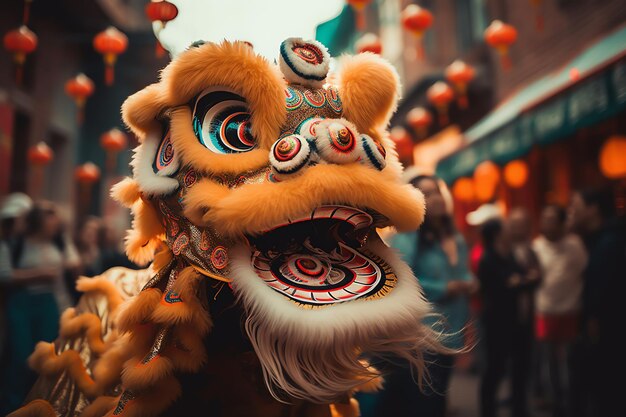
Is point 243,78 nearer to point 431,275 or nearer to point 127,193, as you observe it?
point 127,193

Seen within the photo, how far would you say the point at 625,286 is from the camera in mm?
3496

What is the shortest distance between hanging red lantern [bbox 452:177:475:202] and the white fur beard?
7.60 m

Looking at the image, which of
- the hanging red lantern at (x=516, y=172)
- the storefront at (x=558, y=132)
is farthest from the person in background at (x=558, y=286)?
the hanging red lantern at (x=516, y=172)

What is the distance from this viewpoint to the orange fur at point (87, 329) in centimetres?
203

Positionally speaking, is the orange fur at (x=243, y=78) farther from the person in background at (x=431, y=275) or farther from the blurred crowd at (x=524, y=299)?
the person in background at (x=431, y=275)

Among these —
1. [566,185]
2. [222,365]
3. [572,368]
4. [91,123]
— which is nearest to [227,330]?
[222,365]

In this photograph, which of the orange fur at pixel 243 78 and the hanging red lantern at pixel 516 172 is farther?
the hanging red lantern at pixel 516 172

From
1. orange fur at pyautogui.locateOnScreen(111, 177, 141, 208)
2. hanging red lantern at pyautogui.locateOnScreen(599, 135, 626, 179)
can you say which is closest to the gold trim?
orange fur at pyautogui.locateOnScreen(111, 177, 141, 208)

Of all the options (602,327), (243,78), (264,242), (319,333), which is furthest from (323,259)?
(602,327)

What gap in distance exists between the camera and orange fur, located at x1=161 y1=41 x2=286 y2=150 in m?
1.55

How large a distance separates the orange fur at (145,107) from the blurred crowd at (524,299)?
1678mm

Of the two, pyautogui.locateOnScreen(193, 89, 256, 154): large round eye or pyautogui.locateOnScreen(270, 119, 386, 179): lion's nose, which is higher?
pyautogui.locateOnScreen(193, 89, 256, 154): large round eye

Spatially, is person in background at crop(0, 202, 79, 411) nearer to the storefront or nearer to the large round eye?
the large round eye

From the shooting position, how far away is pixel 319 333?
129 centimetres
